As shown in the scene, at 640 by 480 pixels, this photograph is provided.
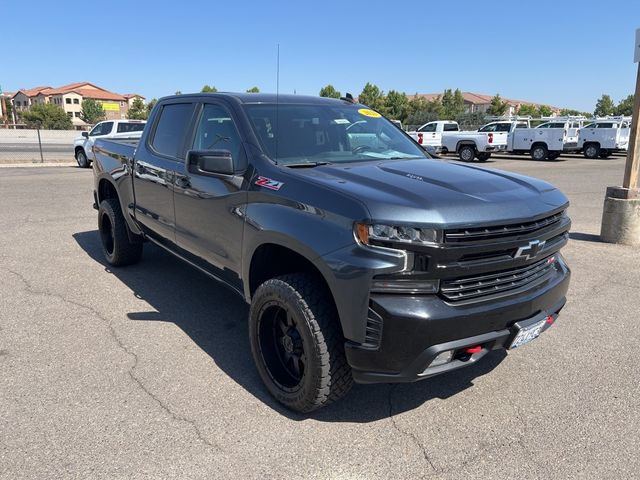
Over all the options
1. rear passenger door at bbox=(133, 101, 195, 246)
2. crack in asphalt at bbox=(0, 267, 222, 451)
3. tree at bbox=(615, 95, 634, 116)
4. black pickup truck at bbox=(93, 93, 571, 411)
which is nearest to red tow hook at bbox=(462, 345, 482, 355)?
black pickup truck at bbox=(93, 93, 571, 411)

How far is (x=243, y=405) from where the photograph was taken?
10.4ft

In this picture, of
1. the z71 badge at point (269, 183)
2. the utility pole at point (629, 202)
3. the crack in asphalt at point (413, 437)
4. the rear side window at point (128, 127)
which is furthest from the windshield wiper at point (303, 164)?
the rear side window at point (128, 127)

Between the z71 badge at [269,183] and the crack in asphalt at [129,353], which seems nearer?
the crack in asphalt at [129,353]

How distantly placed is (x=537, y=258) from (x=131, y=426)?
2.48 metres

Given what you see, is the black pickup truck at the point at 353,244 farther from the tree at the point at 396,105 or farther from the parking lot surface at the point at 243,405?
the tree at the point at 396,105

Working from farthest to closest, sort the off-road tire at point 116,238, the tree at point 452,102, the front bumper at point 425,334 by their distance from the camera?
the tree at point 452,102 → the off-road tire at point 116,238 → the front bumper at point 425,334

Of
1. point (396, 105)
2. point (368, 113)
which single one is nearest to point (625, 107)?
point (396, 105)

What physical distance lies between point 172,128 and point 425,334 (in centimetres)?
315

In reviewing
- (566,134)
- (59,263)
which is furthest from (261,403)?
(566,134)

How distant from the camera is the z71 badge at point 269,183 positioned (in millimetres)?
3160

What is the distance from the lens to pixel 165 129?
4.77m

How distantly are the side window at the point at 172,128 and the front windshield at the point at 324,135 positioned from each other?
2.91 feet

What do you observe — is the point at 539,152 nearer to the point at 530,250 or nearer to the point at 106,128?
the point at 106,128

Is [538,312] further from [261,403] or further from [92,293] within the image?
[92,293]
